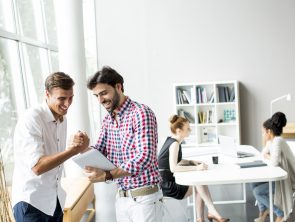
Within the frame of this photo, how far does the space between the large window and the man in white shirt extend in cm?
237

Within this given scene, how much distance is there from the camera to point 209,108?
7180 mm

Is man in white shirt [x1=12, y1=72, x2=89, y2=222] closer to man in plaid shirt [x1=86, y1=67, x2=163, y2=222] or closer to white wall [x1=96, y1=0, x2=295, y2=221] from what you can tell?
man in plaid shirt [x1=86, y1=67, x2=163, y2=222]

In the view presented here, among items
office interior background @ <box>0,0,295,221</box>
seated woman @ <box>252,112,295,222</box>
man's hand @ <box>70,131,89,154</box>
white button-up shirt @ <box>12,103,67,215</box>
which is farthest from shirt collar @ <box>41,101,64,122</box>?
office interior background @ <box>0,0,295,221</box>

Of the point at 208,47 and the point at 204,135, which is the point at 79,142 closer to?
the point at 204,135

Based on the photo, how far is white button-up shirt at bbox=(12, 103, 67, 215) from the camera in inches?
74.2

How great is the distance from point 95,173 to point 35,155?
377 millimetres

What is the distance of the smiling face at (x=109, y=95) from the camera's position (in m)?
2.05

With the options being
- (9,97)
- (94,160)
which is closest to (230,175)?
(94,160)

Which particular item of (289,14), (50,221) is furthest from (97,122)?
(50,221)

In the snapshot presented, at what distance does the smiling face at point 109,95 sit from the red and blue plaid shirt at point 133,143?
5cm

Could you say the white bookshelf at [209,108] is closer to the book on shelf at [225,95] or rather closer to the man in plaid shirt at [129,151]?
the book on shelf at [225,95]

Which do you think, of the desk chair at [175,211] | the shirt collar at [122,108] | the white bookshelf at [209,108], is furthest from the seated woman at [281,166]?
the white bookshelf at [209,108]

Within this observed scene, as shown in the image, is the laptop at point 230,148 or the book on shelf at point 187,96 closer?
the laptop at point 230,148

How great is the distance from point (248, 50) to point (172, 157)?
13.8ft
